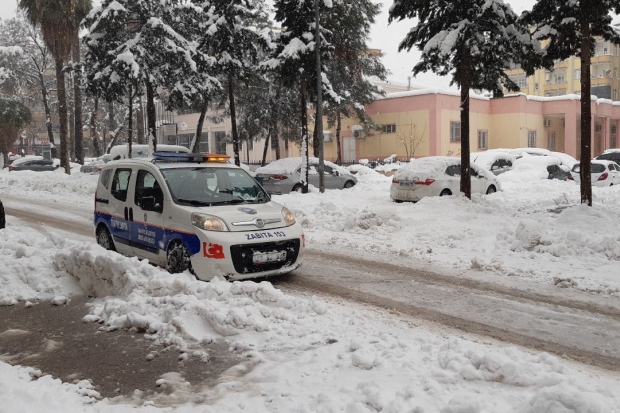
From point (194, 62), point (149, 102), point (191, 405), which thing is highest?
point (194, 62)

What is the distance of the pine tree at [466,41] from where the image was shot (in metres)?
14.4

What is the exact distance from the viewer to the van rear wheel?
9.04 metres

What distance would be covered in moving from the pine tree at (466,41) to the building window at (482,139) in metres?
27.3

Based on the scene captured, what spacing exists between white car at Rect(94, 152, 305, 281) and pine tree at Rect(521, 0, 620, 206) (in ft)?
28.3

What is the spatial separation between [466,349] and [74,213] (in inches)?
561

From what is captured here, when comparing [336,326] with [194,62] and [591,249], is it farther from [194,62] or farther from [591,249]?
[194,62]

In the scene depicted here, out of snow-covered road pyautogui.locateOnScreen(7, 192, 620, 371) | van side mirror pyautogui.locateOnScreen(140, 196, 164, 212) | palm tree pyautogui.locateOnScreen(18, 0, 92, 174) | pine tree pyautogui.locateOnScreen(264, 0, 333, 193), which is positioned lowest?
snow-covered road pyautogui.locateOnScreen(7, 192, 620, 371)

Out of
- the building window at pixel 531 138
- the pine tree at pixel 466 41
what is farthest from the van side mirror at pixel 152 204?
the building window at pixel 531 138

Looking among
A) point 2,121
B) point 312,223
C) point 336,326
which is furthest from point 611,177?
point 2,121

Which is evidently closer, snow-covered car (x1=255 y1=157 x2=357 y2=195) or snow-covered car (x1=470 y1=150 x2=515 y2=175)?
snow-covered car (x1=255 y1=157 x2=357 y2=195)

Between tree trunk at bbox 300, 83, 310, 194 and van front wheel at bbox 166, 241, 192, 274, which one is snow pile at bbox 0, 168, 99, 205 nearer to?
tree trunk at bbox 300, 83, 310, 194

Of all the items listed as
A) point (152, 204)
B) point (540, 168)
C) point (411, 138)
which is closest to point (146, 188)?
point (152, 204)

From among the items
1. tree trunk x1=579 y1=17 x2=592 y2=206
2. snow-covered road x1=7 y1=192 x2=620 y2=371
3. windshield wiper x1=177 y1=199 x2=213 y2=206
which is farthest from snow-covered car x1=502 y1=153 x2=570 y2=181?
windshield wiper x1=177 y1=199 x2=213 y2=206

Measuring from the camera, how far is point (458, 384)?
392 centimetres
